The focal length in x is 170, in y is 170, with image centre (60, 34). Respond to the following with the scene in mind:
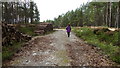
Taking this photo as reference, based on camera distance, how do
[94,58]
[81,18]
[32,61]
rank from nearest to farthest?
[32,61] → [94,58] → [81,18]

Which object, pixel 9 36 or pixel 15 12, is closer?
pixel 9 36

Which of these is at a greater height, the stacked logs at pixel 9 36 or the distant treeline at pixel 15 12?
the distant treeline at pixel 15 12

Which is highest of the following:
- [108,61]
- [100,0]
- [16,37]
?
[100,0]

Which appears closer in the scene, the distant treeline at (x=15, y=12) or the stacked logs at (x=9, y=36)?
the stacked logs at (x=9, y=36)

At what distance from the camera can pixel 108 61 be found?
11477 mm

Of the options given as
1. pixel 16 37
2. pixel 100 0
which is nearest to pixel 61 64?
pixel 16 37

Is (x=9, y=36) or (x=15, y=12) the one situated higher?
(x=15, y=12)

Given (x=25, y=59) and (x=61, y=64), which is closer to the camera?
(x=61, y=64)

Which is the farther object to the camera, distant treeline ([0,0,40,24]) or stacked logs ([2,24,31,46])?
distant treeline ([0,0,40,24])

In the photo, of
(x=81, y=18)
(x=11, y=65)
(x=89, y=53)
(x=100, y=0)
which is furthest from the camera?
(x=81, y=18)

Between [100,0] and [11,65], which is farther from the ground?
[100,0]

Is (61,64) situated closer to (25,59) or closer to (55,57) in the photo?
(55,57)

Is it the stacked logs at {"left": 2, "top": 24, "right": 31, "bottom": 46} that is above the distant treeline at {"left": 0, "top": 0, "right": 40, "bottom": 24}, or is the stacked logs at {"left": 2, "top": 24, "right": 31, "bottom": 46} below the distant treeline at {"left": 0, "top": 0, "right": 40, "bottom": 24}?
below

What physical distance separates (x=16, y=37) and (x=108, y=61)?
10361mm
